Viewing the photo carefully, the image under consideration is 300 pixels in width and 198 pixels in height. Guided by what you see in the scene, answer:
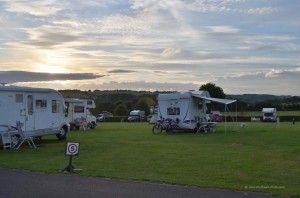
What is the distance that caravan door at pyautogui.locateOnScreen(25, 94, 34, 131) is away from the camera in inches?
819

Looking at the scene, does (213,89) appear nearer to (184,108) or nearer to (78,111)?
(78,111)

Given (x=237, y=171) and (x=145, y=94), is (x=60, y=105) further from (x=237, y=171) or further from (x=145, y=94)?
(x=145, y=94)

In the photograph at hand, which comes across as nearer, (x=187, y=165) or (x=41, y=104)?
(x=187, y=165)

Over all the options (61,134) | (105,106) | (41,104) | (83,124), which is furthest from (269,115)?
(41,104)

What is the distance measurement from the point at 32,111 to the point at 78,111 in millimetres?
17660

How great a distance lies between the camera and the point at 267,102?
119875 millimetres

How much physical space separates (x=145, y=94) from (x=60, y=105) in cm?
9822

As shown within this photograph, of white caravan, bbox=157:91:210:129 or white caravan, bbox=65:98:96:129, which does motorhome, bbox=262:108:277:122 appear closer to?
white caravan, bbox=65:98:96:129

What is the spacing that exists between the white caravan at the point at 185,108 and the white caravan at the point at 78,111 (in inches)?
334

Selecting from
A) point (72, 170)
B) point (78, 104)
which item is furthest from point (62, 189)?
point (78, 104)

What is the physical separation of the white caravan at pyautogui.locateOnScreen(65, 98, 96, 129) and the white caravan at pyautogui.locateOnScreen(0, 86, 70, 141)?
12610mm

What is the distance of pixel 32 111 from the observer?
21.2 metres

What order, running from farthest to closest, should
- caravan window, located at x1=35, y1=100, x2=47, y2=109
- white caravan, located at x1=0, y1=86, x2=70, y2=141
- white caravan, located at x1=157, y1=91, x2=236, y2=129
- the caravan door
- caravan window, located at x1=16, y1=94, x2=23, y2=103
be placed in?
1. white caravan, located at x1=157, y1=91, x2=236, y2=129
2. caravan window, located at x1=35, y1=100, x2=47, y2=109
3. the caravan door
4. caravan window, located at x1=16, y1=94, x2=23, y2=103
5. white caravan, located at x1=0, y1=86, x2=70, y2=141

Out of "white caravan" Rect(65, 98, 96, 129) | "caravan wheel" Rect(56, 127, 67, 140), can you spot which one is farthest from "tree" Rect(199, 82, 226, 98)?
"caravan wheel" Rect(56, 127, 67, 140)
